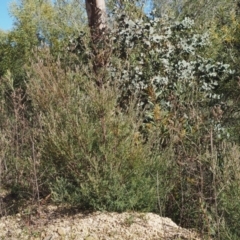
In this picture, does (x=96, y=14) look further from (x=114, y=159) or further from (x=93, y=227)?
(x=93, y=227)

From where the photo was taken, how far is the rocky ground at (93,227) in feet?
13.3

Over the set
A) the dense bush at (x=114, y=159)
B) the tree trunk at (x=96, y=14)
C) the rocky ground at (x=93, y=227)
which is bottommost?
the rocky ground at (x=93, y=227)

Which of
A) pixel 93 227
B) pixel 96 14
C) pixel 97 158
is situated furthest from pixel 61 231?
pixel 96 14

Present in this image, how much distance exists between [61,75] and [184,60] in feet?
7.96

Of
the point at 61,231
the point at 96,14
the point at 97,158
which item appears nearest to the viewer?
the point at 61,231

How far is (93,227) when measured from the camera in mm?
4141

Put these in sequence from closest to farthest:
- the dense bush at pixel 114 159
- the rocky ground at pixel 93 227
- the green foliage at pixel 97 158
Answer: the dense bush at pixel 114 159
the rocky ground at pixel 93 227
the green foliage at pixel 97 158

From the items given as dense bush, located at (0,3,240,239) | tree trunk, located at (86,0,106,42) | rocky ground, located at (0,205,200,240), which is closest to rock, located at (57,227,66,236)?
rocky ground, located at (0,205,200,240)

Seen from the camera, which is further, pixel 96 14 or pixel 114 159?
pixel 96 14

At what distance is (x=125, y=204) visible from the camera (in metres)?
4.32

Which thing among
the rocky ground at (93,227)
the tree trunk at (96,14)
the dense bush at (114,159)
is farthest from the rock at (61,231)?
the tree trunk at (96,14)

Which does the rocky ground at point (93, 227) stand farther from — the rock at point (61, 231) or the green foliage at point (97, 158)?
the green foliage at point (97, 158)

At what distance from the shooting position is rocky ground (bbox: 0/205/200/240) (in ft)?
13.3

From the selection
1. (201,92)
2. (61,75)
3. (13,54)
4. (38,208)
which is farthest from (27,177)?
(13,54)
